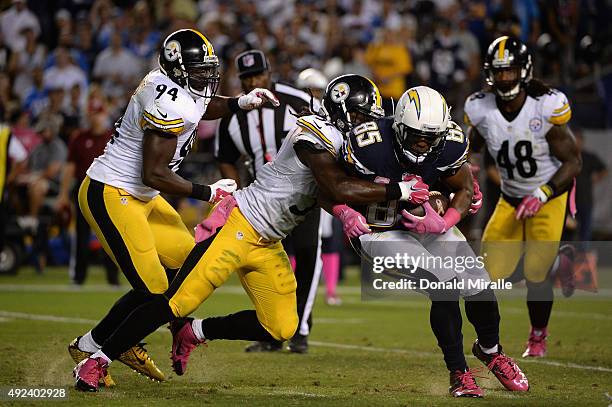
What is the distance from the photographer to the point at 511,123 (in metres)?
7.33

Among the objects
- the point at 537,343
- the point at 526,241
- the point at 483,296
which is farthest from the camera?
the point at 526,241

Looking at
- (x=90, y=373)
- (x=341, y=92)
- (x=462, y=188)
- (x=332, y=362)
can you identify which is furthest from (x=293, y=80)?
(x=90, y=373)

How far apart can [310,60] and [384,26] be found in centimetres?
170

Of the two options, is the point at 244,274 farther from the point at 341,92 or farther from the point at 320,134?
the point at 341,92

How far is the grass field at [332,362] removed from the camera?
544cm

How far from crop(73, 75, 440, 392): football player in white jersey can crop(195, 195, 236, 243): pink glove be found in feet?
0.04

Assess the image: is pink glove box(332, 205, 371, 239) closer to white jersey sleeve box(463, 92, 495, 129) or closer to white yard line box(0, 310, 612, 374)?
white yard line box(0, 310, 612, 374)

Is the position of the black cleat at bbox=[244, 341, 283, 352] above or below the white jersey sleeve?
below

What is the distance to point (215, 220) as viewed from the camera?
568 centimetres

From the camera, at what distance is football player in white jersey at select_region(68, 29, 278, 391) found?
5648 millimetres

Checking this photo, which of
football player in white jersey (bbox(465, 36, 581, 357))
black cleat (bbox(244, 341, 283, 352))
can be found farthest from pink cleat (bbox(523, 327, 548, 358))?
black cleat (bbox(244, 341, 283, 352))

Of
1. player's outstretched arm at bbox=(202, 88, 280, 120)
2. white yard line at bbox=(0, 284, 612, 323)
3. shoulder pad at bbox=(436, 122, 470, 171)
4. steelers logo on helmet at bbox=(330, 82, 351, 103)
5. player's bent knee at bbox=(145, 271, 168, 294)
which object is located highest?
steelers logo on helmet at bbox=(330, 82, 351, 103)

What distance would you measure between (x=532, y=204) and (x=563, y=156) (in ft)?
1.57

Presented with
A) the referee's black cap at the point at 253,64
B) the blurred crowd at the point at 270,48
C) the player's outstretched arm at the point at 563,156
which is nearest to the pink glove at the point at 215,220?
the referee's black cap at the point at 253,64
